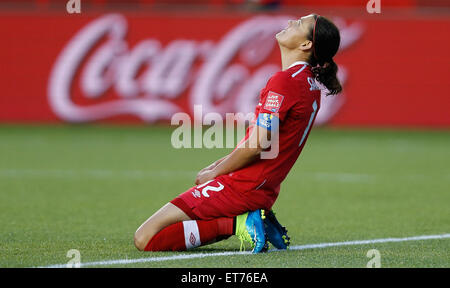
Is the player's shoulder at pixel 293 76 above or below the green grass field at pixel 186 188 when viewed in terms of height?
above

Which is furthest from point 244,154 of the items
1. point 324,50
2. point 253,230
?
point 324,50

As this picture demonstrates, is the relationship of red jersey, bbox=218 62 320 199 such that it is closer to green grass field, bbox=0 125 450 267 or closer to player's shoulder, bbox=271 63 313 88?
player's shoulder, bbox=271 63 313 88

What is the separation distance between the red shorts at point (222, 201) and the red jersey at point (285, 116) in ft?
0.13

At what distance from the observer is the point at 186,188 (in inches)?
395

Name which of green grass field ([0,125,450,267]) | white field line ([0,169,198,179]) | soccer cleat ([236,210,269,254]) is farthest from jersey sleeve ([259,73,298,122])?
white field line ([0,169,198,179])

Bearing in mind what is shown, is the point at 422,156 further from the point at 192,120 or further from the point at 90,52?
the point at 90,52

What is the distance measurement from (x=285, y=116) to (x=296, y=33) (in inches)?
23.9

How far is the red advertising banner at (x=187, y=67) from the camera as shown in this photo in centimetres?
1708

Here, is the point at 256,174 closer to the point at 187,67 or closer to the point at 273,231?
the point at 273,231

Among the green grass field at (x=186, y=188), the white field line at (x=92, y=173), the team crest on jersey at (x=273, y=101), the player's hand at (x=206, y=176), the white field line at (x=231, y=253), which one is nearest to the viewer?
the white field line at (x=231, y=253)

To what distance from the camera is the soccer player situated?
230 inches

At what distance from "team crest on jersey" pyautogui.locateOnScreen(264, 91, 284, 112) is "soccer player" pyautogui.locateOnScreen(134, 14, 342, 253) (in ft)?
0.20

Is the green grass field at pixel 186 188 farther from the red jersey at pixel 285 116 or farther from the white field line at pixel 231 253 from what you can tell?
the red jersey at pixel 285 116

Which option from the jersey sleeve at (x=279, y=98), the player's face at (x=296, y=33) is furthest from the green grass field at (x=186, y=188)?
the player's face at (x=296, y=33)
